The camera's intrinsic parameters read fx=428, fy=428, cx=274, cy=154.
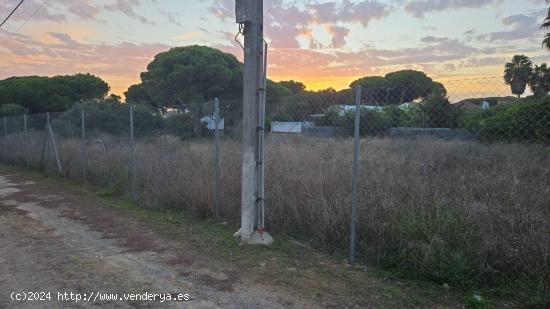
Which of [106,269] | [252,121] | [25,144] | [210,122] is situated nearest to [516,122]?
[252,121]

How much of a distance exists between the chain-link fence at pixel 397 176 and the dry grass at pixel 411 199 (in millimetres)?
15

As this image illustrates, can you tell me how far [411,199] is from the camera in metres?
5.02

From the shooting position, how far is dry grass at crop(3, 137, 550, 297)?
164 inches

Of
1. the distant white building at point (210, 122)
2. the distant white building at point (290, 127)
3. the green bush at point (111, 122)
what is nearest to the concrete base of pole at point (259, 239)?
the distant white building at point (290, 127)

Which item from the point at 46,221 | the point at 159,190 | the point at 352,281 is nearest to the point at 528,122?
the point at 352,281

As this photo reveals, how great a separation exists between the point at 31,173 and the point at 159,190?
28.4ft

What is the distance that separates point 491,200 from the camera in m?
4.98

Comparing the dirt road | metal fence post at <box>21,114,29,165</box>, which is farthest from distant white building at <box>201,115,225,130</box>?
metal fence post at <box>21,114,29,165</box>

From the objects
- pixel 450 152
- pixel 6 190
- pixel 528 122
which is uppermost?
pixel 528 122

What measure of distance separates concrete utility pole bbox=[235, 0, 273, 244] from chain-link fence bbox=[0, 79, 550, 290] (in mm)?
448

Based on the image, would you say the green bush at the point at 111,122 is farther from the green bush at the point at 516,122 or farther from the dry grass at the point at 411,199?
the green bush at the point at 516,122

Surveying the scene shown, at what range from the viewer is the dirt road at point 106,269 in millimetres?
3941

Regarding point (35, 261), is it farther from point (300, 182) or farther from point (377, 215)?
point (377, 215)

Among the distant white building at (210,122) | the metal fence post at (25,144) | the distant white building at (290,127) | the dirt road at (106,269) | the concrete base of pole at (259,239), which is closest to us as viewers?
the dirt road at (106,269)
